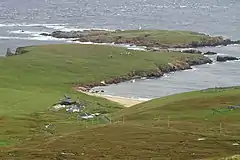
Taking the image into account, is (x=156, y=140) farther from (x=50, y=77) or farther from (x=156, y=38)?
(x=156, y=38)

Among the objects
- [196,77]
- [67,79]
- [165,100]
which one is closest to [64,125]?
[165,100]

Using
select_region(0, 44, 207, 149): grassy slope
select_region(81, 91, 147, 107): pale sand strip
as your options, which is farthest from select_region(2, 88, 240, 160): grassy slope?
select_region(81, 91, 147, 107): pale sand strip

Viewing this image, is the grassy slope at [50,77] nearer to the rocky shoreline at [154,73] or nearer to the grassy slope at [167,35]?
the rocky shoreline at [154,73]

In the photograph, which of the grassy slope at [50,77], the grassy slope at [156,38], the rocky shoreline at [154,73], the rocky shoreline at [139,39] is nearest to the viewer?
the grassy slope at [50,77]

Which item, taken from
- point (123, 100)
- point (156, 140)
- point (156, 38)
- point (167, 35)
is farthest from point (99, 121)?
point (167, 35)

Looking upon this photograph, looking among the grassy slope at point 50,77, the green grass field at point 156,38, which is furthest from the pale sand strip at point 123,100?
the green grass field at point 156,38

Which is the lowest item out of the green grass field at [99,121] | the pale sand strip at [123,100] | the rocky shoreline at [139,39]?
the pale sand strip at [123,100]

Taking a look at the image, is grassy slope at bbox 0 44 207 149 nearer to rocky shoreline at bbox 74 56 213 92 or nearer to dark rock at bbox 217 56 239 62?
rocky shoreline at bbox 74 56 213 92

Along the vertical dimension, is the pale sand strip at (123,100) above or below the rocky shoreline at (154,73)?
below

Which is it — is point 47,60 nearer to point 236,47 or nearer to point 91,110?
point 91,110
